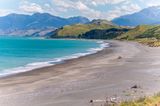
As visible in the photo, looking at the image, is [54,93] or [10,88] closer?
[54,93]

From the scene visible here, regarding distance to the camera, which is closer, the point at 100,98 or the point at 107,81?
the point at 100,98

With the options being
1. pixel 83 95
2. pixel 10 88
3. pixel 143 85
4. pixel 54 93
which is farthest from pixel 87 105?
pixel 10 88

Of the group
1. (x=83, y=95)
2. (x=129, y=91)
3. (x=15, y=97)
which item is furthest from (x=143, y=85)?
(x=15, y=97)

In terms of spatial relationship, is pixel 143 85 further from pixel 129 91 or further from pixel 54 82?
pixel 54 82

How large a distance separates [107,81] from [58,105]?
16018 mm

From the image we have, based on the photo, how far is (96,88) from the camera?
3850 centimetres

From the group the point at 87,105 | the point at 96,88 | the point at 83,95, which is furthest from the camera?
the point at 96,88

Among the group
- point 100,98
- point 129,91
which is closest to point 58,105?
point 100,98

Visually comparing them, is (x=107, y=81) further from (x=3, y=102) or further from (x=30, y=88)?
(x=3, y=102)

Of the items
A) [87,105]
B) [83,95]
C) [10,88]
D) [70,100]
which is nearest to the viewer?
[87,105]

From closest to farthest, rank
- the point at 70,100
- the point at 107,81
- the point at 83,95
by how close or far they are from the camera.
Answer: the point at 70,100, the point at 83,95, the point at 107,81

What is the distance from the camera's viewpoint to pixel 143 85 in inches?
1544

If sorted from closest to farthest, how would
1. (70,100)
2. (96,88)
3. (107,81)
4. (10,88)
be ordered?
1. (70,100)
2. (96,88)
3. (10,88)
4. (107,81)

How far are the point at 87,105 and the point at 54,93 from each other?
7.66m
